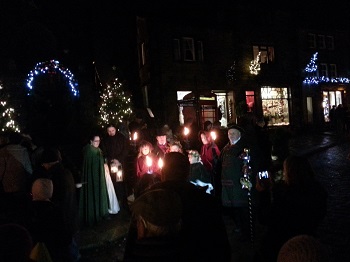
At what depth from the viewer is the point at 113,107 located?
1917 cm

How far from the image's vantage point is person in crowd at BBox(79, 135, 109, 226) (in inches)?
336

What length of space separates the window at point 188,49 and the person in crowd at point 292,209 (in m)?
20.4

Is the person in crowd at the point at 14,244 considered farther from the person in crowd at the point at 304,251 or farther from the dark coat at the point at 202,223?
the person in crowd at the point at 304,251

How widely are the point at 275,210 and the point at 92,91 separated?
20296mm

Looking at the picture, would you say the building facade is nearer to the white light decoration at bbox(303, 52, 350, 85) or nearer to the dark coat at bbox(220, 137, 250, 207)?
the white light decoration at bbox(303, 52, 350, 85)

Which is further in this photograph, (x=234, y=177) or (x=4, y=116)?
(x=4, y=116)

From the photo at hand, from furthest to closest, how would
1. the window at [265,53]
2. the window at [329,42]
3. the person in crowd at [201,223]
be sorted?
1. the window at [329,42]
2. the window at [265,53]
3. the person in crowd at [201,223]

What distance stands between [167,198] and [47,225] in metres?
2.20

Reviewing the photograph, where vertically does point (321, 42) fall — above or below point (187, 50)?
above

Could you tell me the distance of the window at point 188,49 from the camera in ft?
78.1

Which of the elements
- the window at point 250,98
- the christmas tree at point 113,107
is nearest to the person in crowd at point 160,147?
the christmas tree at point 113,107

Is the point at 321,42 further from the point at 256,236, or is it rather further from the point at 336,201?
the point at 256,236

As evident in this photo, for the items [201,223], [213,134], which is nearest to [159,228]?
[201,223]

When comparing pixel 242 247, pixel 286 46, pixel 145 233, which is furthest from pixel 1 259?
pixel 286 46
